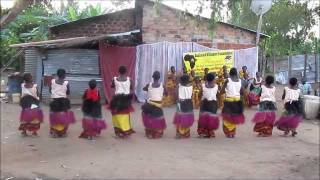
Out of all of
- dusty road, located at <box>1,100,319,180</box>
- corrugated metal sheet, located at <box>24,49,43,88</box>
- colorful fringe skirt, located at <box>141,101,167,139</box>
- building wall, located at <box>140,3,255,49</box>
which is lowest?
dusty road, located at <box>1,100,319,180</box>

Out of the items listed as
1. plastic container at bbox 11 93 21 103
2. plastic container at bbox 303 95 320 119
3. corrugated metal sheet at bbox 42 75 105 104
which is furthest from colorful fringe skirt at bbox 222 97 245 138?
plastic container at bbox 11 93 21 103

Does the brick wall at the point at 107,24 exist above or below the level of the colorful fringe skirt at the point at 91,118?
above

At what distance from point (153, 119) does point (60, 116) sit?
1.90 meters

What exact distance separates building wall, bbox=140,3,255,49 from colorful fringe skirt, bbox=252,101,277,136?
5357 millimetres

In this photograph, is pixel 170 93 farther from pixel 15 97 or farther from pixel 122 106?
pixel 122 106

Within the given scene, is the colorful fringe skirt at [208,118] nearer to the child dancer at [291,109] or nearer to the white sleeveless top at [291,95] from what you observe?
the child dancer at [291,109]

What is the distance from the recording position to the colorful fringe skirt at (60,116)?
10.6 metres

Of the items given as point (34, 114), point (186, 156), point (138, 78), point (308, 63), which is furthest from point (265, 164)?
point (308, 63)

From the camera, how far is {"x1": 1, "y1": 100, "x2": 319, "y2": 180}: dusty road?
8.05 metres

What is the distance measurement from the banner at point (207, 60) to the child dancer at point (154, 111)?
5.76 m

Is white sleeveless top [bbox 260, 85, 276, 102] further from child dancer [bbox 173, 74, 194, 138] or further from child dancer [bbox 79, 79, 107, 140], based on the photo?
child dancer [bbox 79, 79, 107, 140]

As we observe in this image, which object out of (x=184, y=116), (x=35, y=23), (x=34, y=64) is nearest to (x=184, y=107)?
(x=184, y=116)

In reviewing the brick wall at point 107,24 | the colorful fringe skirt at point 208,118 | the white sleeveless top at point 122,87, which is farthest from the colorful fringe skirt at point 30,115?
the brick wall at point 107,24

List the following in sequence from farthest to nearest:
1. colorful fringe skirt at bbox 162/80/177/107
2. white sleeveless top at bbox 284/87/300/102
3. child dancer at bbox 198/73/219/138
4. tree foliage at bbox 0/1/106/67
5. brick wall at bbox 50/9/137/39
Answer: tree foliage at bbox 0/1/106/67 < brick wall at bbox 50/9/137/39 < colorful fringe skirt at bbox 162/80/177/107 < white sleeveless top at bbox 284/87/300/102 < child dancer at bbox 198/73/219/138
